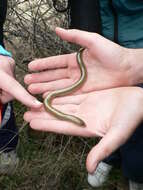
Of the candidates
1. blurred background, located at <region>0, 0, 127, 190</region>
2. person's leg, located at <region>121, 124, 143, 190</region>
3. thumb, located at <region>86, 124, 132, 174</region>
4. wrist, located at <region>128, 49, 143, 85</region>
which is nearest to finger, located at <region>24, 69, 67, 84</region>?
blurred background, located at <region>0, 0, 127, 190</region>

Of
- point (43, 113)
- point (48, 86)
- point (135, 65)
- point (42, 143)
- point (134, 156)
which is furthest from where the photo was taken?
point (42, 143)

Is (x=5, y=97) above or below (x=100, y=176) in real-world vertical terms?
above

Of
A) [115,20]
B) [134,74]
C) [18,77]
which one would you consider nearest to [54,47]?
[18,77]

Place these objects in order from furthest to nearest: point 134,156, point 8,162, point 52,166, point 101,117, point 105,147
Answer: point 8,162 → point 52,166 → point 134,156 → point 101,117 → point 105,147

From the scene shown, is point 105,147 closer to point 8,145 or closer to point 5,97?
point 5,97

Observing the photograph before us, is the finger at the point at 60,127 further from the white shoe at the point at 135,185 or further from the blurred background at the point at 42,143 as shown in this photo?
the white shoe at the point at 135,185

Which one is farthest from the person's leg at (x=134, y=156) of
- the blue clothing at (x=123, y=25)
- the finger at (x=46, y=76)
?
the finger at (x=46, y=76)

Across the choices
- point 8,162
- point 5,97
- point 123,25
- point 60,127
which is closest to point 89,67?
point 123,25
